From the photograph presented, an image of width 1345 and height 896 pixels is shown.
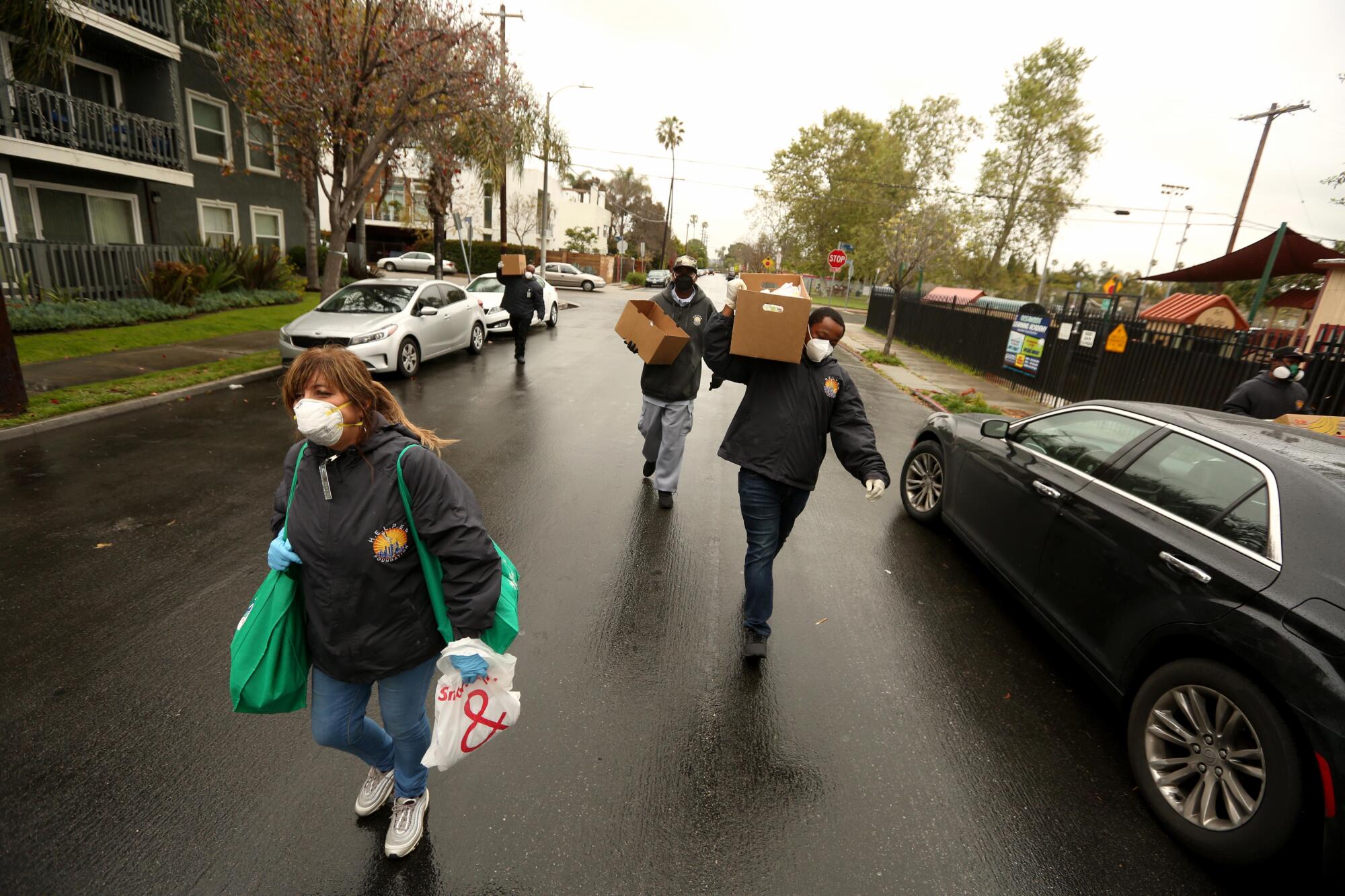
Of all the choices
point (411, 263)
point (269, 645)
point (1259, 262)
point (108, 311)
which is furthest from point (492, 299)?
point (411, 263)

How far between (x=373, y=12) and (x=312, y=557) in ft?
41.9

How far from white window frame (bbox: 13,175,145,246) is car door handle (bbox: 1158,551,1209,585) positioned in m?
17.8

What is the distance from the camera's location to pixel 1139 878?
7.82 ft

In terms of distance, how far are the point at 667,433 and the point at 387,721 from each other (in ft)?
12.1

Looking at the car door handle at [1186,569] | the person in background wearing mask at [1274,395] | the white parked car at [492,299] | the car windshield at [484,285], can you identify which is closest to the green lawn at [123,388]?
the white parked car at [492,299]

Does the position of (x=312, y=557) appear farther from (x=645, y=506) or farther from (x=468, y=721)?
(x=645, y=506)

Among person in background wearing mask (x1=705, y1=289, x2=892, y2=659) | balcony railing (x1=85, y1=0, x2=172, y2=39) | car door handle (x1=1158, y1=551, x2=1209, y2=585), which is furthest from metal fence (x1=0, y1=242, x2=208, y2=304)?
car door handle (x1=1158, y1=551, x2=1209, y2=585)

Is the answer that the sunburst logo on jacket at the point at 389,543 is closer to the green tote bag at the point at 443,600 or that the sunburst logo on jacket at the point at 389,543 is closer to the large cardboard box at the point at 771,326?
the green tote bag at the point at 443,600

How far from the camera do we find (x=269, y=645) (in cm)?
199

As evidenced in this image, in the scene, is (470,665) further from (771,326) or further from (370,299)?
(370,299)

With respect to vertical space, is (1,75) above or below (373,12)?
below

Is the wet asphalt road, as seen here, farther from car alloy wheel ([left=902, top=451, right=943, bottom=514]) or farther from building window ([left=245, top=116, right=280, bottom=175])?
building window ([left=245, top=116, right=280, bottom=175])

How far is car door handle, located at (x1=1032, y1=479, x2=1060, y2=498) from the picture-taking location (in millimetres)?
3742

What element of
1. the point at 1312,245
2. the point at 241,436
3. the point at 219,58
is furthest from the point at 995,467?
the point at 219,58
